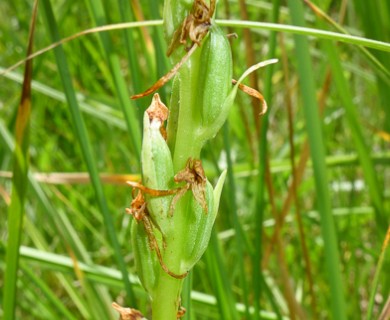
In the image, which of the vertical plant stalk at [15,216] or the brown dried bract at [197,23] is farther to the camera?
the vertical plant stalk at [15,216]

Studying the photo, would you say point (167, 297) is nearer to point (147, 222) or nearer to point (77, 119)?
point (147, 222)

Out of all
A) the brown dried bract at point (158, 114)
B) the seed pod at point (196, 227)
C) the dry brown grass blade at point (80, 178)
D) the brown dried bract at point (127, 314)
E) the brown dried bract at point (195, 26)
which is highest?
the dry brown grass blade at point (80, 178)

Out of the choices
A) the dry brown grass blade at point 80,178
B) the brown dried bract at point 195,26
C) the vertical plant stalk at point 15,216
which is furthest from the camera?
the dry brown grass blade at point 80,178

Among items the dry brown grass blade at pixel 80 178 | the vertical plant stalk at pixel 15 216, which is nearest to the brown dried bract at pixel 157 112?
the vertical plant stalk at pixel 15 216

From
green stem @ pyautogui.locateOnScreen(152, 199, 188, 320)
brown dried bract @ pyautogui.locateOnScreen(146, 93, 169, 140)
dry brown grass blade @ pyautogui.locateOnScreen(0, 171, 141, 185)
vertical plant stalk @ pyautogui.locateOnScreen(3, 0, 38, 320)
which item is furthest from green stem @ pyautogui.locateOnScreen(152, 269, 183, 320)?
dry brown grass blade @ pyautogui.locateOnScreen(0, 171, 141, 185)

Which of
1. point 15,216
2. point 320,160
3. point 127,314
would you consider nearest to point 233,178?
point 320,160

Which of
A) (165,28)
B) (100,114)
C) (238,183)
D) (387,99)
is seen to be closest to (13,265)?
(165,28)

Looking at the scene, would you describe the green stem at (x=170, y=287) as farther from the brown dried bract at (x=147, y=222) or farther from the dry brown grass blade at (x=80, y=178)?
the dry brown grass blade at (x=80, y=178)
